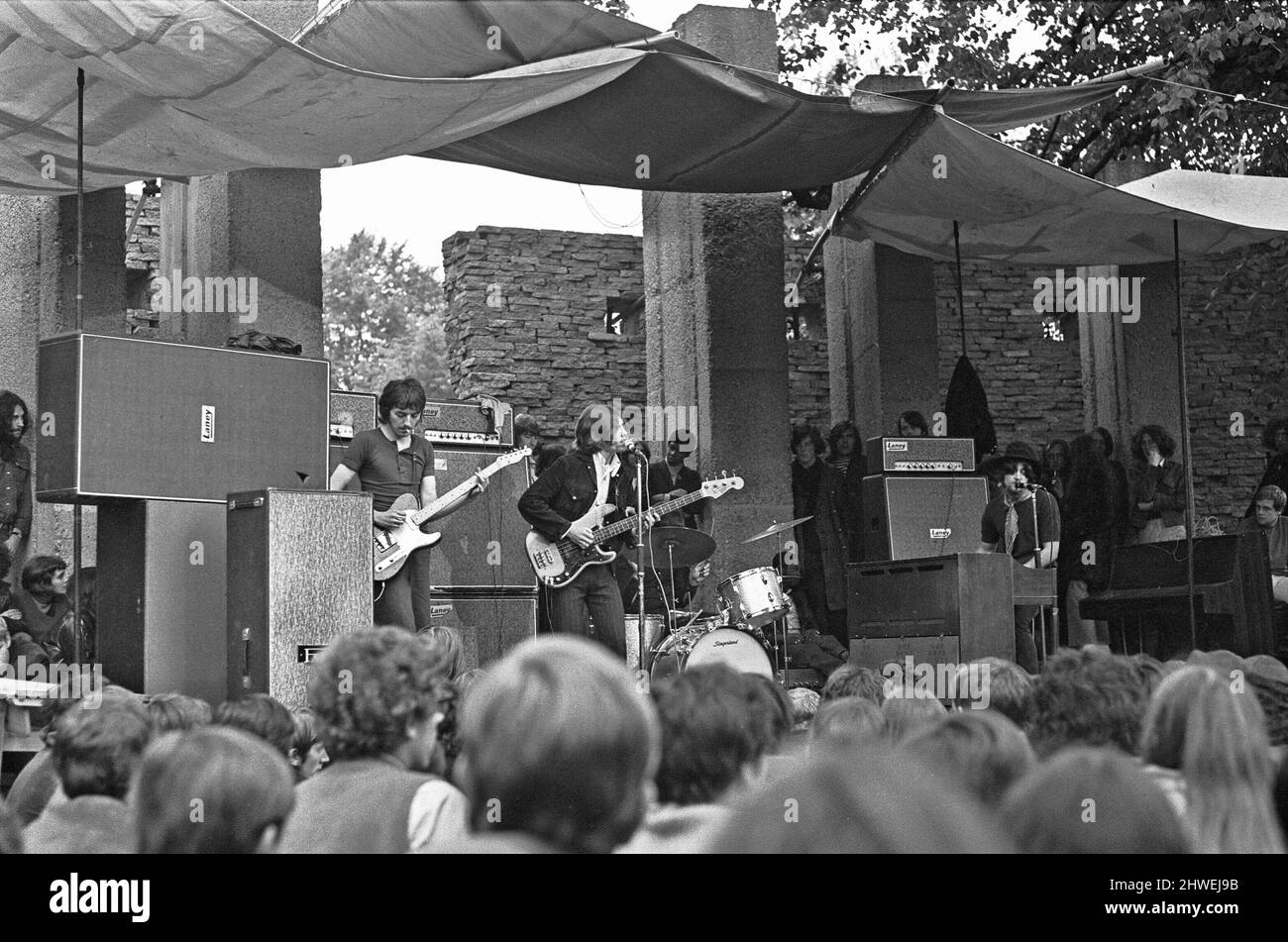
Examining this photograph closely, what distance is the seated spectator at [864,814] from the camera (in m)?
1.46

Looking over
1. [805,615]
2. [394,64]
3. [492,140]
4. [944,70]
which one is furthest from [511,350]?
[394,64]

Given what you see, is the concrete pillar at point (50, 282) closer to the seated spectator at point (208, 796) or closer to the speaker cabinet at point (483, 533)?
the speaker cabinet at point (483, 533)

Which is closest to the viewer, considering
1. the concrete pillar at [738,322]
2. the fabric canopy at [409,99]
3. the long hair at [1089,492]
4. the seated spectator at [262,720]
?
the seated spectator at [262,720]

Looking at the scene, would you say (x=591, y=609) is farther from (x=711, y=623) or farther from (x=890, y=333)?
(x=890, y=333)

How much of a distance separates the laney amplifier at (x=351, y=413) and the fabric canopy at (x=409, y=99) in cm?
170

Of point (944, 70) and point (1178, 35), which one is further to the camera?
point (944, 70)

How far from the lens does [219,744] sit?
8.25 ft

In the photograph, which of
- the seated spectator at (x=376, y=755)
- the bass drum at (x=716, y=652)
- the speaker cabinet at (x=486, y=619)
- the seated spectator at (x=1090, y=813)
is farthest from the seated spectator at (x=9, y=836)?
the speaker cabinet at (x=486, y=619)

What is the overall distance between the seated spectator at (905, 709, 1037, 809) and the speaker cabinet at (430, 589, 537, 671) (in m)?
7.00

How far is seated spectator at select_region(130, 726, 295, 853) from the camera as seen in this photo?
2.42 metres

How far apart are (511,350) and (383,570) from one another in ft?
31.4

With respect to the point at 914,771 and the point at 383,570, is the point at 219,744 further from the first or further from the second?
the point at 383,570

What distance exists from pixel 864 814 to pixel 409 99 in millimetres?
6719
